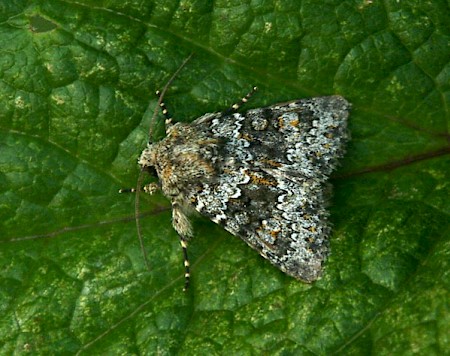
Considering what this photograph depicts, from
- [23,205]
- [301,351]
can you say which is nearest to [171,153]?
[23,205]

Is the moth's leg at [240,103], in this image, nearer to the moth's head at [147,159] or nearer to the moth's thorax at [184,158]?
the moth's thorax at [184,158]

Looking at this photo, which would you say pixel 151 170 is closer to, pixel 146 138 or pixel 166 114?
pixel 146 138

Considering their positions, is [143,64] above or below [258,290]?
above

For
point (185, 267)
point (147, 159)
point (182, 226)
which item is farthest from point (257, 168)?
point (185, 267)

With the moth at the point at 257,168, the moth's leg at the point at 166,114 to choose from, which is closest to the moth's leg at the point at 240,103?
the moth at the point at 257,168

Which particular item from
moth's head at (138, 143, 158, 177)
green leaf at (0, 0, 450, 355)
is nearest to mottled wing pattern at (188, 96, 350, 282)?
green leaf at (0, 0, 450, 355)

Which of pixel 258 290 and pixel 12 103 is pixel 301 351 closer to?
pixel 258 290

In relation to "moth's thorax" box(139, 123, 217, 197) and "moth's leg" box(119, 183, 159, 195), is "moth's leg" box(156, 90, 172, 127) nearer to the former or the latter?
"moth's thorax" box(139, 123, 217, 197)
